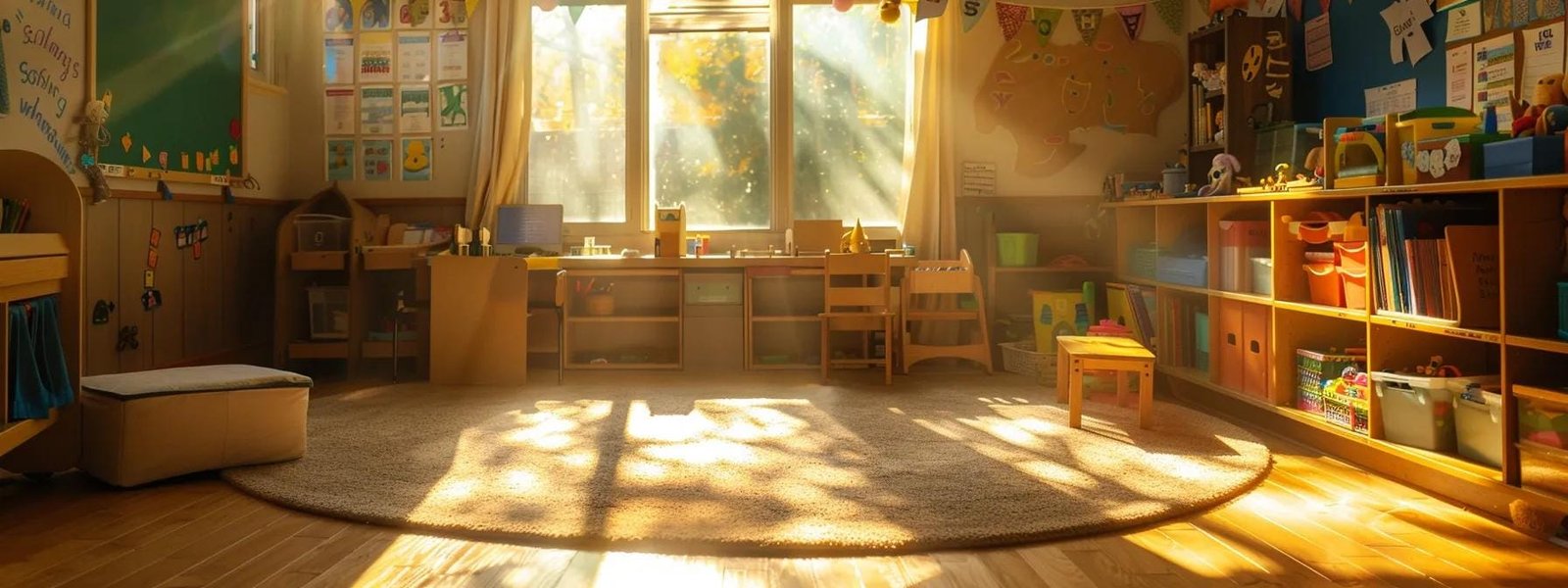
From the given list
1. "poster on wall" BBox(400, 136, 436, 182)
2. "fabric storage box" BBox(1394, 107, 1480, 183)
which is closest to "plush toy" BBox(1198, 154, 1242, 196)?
"fabric storage box" BBox(1394, 107, 1480, 183)

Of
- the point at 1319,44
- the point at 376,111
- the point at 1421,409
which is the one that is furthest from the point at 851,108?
the point at 1421,409

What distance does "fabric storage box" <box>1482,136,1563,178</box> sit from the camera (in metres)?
2.76

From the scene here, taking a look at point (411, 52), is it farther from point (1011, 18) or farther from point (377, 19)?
point (1011, 18)

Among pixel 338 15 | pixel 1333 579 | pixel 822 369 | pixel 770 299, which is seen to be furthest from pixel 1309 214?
pixel 338 15

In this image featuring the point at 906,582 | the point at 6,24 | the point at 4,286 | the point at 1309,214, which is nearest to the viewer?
the point at 906,582

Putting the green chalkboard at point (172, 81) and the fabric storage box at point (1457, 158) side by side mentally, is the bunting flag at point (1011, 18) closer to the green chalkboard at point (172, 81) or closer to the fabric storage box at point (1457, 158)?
the fabric storage box at point (1457, 158)

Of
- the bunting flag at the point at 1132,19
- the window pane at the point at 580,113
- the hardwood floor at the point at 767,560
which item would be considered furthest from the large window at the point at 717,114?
the hardwood floor at the point at 767,560

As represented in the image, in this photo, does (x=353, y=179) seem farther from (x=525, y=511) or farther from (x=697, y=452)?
(x=525, y=511)

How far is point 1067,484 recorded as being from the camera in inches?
127

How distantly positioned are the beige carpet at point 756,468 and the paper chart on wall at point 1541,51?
1519 mm

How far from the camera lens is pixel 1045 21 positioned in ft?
19.8

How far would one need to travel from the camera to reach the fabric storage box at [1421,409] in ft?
10.6

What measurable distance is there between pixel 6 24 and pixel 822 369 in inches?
150

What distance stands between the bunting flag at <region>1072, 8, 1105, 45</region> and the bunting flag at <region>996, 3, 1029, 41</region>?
29 centimetres
